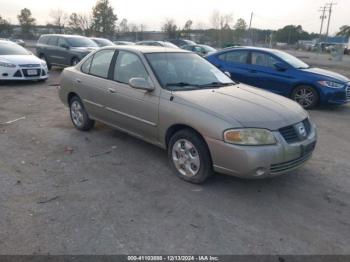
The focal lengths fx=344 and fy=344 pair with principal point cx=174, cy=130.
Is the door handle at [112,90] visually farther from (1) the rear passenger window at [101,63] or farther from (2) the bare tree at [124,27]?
(2) the bare tree at [124,27]

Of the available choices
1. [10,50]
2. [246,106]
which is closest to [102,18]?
[10,50]

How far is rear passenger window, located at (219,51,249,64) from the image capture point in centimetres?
982

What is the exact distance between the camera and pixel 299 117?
169 inches

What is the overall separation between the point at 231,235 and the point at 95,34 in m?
63.2

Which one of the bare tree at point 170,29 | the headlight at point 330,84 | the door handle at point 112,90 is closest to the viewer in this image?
the door handle at point 112,90

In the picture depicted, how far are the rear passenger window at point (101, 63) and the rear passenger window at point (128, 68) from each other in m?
0.23

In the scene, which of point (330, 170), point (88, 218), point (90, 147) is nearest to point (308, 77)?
point (330, 170)

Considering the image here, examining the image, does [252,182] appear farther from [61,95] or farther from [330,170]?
[61,95]

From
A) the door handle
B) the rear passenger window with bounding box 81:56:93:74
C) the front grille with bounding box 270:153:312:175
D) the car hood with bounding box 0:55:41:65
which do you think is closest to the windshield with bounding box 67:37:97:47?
the car hood with bounding box 0:55:41:65

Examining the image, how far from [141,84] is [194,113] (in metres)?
0.92

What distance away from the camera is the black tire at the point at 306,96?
8.88 m

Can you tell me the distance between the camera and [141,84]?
4.58 m

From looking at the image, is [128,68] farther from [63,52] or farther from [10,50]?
[63,52]

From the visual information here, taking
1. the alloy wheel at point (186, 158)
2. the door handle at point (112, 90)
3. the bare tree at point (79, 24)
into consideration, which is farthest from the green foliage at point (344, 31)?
the alloy wheel at point (186, 158)
